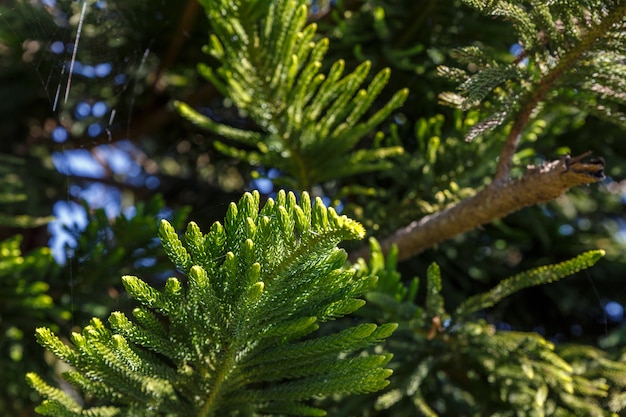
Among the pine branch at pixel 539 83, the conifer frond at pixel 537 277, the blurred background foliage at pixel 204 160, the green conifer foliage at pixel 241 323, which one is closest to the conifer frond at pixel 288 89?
the blurred background foliage at pixel 204 160

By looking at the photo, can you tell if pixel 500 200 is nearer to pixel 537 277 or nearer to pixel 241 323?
pixel 537 277

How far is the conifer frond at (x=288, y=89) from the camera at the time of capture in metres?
1.40

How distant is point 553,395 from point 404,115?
78 cm

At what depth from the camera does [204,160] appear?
2.45 metres

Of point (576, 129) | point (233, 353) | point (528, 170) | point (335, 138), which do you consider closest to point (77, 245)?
point (335, 138)

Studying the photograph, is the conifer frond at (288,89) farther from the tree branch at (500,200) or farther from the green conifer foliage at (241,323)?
the green conifer foliage at (241,323)

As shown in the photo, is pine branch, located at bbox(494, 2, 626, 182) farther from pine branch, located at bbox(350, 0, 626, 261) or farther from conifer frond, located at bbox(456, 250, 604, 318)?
conifer frond, located at bbox(456, 250, 604, 318)

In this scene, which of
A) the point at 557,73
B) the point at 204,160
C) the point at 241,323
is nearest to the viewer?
the point at 241,323

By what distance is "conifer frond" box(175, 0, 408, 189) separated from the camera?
1402mm

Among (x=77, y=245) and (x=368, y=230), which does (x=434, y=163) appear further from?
(x=77, y=245)

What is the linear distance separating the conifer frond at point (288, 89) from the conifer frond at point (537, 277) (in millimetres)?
361

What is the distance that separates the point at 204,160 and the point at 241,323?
5.07 feet

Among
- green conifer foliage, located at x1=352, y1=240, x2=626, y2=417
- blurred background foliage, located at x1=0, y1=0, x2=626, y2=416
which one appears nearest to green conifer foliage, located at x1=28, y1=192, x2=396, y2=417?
green conifer foliage, located at x1=352, y1=240, x2=626, y2=417

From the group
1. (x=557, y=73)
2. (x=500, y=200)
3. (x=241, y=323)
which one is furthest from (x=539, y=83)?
(x=241, y=323)
